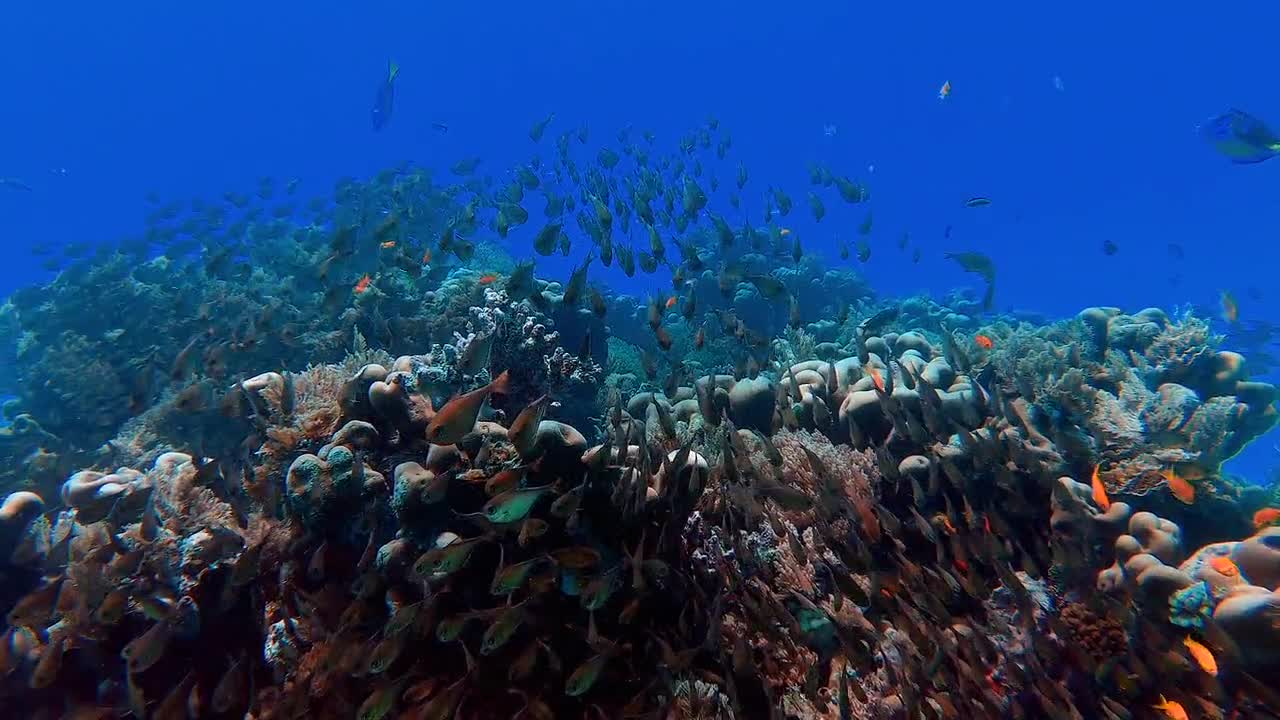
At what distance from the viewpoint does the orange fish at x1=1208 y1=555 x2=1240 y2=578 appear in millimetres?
3988

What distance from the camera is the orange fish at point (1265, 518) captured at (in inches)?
199

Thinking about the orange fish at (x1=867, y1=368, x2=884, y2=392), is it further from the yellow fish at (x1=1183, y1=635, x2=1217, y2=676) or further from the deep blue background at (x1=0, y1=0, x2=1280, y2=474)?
the deep blue background at (x1=0, y1=0, x2=1280, y2=474)

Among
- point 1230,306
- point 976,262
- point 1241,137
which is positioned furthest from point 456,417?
point 1230,306

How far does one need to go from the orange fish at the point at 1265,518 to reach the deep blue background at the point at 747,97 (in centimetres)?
6335

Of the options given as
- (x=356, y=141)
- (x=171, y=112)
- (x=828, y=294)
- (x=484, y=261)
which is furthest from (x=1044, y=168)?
(x=171, y=112)

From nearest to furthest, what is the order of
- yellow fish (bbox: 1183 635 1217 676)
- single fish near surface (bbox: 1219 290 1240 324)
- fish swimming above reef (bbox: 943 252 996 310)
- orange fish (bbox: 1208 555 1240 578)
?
yellow fish (bbox: 1183 635 1217 676), orange fish (bbox: 1208 555 1240 578), single fish near surface (bbox: 1219 290 1240 324), fish swimming above reef (bbox: 943 252 996 310)

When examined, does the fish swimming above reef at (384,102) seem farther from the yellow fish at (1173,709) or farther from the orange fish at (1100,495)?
the yellow fish at (1173,709)

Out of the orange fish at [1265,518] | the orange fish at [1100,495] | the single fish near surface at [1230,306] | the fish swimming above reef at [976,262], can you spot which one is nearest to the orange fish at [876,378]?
the orange fish at [1100,495]

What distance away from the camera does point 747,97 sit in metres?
81.9

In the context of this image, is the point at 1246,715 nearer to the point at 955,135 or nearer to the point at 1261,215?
the point at 955,135

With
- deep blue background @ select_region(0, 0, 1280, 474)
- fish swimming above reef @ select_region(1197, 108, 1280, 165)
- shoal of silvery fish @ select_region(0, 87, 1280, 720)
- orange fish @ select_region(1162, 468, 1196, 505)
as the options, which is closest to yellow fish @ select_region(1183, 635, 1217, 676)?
shoal of silvery fish @ select_region(0, 87, 1280, 720)

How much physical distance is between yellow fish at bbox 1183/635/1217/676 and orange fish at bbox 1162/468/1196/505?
1807 millimetres

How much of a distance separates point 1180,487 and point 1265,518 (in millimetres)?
926

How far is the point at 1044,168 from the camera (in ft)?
290
